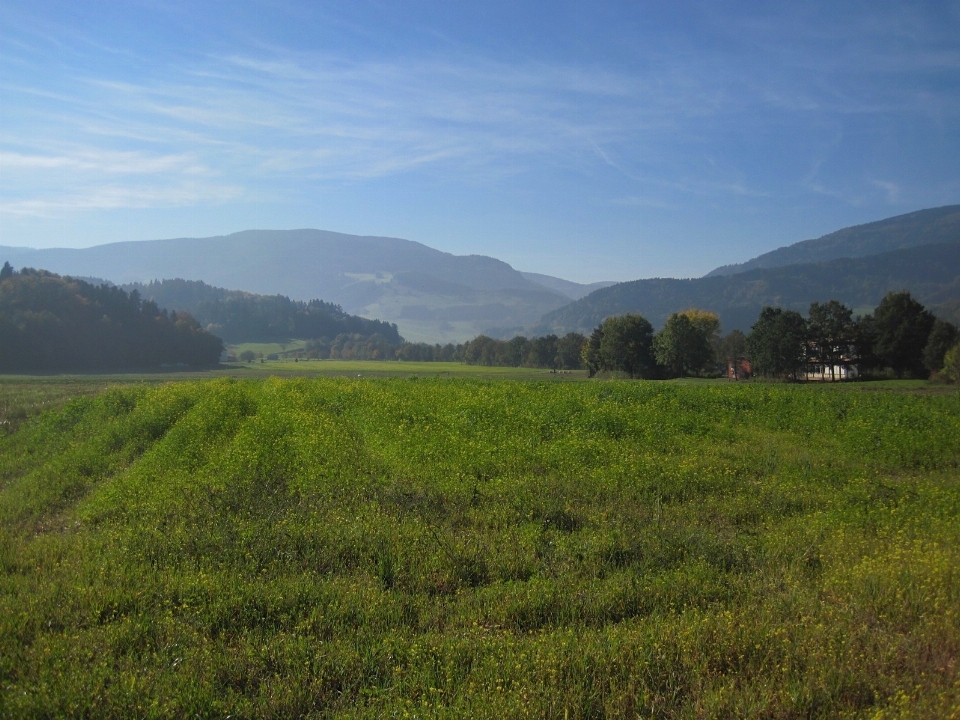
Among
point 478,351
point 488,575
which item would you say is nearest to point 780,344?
point 488,575

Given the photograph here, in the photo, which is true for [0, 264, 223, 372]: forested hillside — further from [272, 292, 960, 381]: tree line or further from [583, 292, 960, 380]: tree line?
[583, 292, 960, 380]: tree line

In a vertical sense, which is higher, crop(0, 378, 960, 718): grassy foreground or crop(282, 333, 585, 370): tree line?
crop(282, 333, 585, 370): tree line

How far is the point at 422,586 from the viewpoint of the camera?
7684 mm

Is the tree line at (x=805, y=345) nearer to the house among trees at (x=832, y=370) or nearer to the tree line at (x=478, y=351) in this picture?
the house among trees at (x=832, y=370)

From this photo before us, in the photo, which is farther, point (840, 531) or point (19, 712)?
point (840, 531)

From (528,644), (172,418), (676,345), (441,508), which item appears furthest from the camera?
(676,345)

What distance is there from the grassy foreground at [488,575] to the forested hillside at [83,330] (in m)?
78.9

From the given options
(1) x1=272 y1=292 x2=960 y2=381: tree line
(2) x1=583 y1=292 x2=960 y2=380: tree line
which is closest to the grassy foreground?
(1) x1=272 y1=292 x2=960 y2=381: tree line

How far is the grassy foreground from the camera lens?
5.33 m

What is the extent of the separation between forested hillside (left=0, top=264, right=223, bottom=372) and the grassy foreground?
259ft

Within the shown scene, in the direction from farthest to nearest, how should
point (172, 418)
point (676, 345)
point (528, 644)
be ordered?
point (676, 345) → point (172, 418) → point (528, 644)

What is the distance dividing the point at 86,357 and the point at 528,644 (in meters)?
106

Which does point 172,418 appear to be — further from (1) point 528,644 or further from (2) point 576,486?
(1) point 528,644

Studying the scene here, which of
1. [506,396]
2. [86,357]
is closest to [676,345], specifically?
[506,396]
